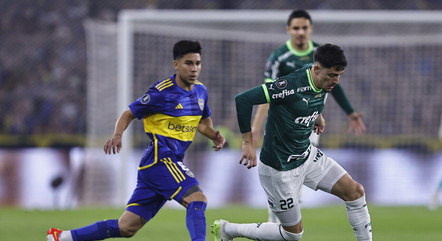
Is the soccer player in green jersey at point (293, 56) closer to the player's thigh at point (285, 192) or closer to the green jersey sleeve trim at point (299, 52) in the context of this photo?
the green jersey sleeve trim at point (299, 52)

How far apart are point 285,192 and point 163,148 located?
0.95 metres

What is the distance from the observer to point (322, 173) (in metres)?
5.02

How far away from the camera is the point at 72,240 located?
194 inches

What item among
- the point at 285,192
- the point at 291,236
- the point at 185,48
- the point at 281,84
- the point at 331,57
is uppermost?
the point at 185,48

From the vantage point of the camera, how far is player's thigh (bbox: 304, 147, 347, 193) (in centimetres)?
500

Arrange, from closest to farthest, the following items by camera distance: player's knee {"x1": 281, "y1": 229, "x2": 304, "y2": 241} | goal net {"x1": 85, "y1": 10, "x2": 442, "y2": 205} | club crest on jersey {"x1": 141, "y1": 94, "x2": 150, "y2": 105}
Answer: club crest on jersey {"x1": 141, "y1": 94, "x2": 150, "y2": 105} < player's knee {"x1": 281, "y1": 229, "x2": 304, "y2": 241} < goal net {"x1": 85, "y1": 10, "x2": 442, "y2": 205}

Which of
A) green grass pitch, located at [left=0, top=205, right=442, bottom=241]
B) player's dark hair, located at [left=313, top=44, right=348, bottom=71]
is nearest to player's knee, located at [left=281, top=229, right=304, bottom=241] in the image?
player's dark hair, located at [left=313, top=44, right=348, bottom=71]

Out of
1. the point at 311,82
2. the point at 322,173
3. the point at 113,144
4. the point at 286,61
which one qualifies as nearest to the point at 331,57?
the point at 311,82

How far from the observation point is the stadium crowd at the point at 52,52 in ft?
53.4

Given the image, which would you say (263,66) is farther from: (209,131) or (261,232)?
(261,232)

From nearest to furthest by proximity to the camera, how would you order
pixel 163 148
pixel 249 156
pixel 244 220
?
pixel 249 156 < pixel 163 148 < pixel 244 220

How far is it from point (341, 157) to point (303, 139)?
296 inches

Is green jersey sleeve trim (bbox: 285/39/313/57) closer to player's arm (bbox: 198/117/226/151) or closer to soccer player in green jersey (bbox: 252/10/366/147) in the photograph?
soccer player in green jersey (bbox: 252/10/366/147)

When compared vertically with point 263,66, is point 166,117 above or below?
below
